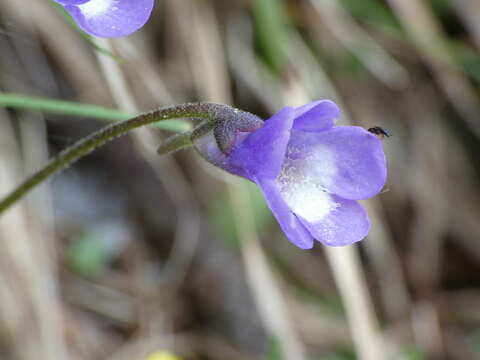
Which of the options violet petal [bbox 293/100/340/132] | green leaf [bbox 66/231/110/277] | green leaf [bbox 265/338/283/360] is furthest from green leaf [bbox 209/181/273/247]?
violet petal [bbox 293/100/340/132]

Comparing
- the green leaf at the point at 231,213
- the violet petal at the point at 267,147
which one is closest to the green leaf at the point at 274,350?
the green leaf at the point at 231,213

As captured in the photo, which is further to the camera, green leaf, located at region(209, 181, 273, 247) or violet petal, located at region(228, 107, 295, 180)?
green leaf, located at region(209, 181, 273, 247)

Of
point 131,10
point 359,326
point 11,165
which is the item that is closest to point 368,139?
point 131,10

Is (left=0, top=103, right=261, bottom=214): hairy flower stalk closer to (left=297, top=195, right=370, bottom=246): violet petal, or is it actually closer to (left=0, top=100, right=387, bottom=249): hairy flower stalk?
(left=0, top=100, right=387, bottom=249): hairy flower stalk

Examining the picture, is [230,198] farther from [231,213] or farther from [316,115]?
[316,115]

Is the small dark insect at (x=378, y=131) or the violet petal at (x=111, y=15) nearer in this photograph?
the violet petal at (x=111, y=15)

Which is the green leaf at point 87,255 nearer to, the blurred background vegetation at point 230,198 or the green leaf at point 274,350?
the blurred background vegetation at point 230,198
